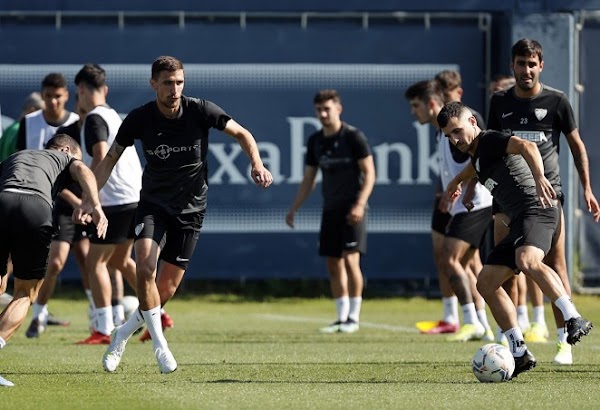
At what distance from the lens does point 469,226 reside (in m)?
13.4

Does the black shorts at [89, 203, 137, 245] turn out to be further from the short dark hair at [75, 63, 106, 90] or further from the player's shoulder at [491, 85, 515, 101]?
the player's shoulder at [491, 85, 515, 101]

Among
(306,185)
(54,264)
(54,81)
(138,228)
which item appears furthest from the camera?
(306,185)

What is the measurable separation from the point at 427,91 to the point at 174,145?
4508 millimetres

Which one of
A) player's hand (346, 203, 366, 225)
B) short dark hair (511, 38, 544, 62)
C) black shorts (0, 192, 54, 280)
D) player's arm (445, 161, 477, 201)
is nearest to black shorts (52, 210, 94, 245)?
player's hand (346, 203, 366, 225)

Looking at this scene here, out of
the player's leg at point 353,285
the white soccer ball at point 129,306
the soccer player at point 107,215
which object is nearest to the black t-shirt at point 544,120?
the soccer player at point 107,215

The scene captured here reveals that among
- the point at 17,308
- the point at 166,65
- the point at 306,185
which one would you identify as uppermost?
the point at 166,65

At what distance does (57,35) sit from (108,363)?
9080mm

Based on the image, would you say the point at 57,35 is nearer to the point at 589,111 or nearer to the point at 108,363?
the point at 589,111

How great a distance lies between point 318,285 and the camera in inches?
736

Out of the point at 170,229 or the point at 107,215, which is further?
the point at 107,215

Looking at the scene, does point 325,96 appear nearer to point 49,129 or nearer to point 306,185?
point 306,185

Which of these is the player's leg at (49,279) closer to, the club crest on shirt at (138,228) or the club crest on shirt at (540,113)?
the club crest on shirt at (138,228)

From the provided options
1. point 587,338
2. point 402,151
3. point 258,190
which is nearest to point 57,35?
point 258,190

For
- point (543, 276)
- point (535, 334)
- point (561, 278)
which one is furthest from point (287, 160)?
point (543, 276)
